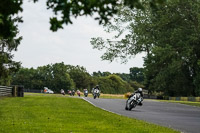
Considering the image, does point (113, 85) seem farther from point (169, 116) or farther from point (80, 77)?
point (169, 116)

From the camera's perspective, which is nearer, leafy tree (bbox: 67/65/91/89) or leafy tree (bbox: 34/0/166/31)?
leafy tree (bbox: 34/0/166/31)

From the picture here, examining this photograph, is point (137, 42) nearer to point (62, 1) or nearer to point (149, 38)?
point (149, 38)

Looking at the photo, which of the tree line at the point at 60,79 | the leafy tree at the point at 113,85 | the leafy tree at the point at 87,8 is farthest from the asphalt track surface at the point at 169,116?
the leafy tree at the point at 113,85

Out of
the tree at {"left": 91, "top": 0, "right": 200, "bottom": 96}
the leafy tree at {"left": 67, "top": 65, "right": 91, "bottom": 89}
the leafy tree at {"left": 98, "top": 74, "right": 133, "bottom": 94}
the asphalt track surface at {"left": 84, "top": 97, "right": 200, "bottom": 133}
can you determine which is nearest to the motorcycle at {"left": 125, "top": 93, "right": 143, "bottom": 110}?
the asphalt track surface at {"left": 84, "top": 97, "right": 200, "bottom": 133}

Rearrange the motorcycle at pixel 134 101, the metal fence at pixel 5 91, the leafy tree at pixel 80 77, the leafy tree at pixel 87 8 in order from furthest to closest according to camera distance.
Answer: the leafy tree at pixel 80 77, the metal fence at pixel 5 91, the motorcycle at pixel 134 101, the leafy tree at pixel 87 8

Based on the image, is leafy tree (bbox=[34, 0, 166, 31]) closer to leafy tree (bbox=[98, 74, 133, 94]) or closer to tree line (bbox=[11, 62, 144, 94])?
tree line (bbox=[11, 62, 144, 94])

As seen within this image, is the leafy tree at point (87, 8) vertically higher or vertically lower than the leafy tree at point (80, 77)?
lower

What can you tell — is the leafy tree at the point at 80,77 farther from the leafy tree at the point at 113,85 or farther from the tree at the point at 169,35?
the tree at the point at 169,35

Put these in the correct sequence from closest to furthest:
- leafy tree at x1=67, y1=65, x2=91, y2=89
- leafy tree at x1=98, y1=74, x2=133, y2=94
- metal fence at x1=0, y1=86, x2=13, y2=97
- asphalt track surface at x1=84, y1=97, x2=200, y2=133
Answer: asphalt track surface at x1=84, y1=97, x2=200, y2=133
metal fence at x1=0, y1=86, x2=13, y2=97
leafy tree at x1=67, y1=65, x2=91, y2=89
leafy tree at x1=98, y1=74, x2=133, y2=94

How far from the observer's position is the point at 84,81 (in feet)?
458

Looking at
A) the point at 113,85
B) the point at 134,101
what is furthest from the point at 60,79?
the point at 134,101

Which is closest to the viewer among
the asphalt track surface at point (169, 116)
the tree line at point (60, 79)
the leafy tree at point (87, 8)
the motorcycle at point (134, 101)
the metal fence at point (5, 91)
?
the leafy tree at point (87, 8)

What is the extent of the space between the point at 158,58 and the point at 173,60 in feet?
6.03

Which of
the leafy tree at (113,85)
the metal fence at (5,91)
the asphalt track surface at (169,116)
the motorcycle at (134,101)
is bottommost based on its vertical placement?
the asphalt track surface at (169,116)
